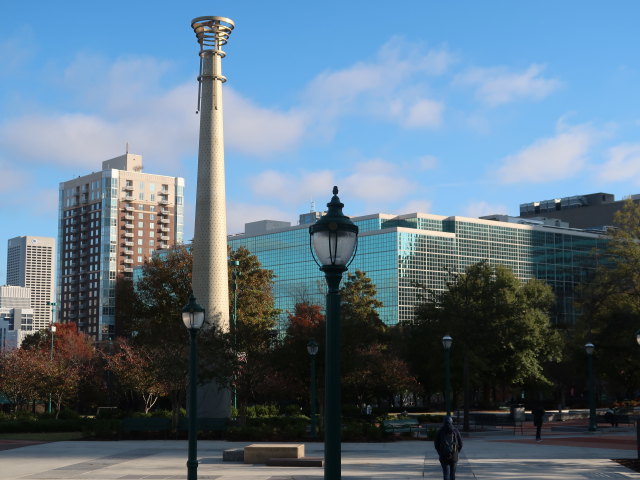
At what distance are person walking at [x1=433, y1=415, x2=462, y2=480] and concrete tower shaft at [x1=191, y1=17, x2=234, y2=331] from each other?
32649 millimetres

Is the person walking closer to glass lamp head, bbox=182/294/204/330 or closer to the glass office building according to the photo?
glass lamp head, bbox=182/294/204/330

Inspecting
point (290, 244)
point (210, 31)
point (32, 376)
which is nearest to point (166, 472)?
point (210, 31)

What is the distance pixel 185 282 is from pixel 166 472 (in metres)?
47.9

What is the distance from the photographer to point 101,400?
85.1 metres

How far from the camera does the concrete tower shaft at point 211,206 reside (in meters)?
53.7

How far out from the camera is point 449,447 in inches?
818

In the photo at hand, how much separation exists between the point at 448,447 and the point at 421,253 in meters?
126

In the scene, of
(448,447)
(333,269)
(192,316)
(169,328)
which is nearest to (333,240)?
(333,269)

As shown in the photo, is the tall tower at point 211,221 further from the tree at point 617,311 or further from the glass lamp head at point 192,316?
the glass lamp head at point 192,316

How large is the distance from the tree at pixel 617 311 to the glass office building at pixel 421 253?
5989cm

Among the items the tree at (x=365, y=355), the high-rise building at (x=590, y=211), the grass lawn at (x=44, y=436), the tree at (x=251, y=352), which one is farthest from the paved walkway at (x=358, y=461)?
the high-rise building at (x=590, y=211)

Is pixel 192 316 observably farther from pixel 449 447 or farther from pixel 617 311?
pixel 617 311

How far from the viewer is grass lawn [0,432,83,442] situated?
43.8 m

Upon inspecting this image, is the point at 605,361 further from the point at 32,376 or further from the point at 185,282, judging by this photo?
the point at 32,376
